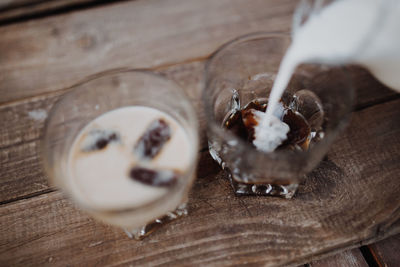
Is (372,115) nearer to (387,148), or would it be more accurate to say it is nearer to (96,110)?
(387,148)

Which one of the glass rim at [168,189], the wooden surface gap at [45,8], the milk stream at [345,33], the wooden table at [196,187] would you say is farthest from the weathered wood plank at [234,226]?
the wooden surface gap at [45,8]

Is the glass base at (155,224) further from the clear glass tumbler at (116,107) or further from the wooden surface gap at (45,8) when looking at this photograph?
the wooden surface gap at (45,8)

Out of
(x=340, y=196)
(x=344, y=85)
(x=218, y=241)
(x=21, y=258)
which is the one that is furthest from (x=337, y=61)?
(x=21, y=258)

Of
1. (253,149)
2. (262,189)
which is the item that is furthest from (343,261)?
(253,149)

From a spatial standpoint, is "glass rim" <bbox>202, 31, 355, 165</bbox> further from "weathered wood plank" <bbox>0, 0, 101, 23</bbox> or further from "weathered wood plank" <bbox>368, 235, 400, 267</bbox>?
"weathered wood plank" <bbox>0, 0, 101, 23</bbox>

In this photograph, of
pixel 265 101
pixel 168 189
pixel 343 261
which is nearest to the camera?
pixel 168 189

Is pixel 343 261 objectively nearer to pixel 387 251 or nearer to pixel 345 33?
pixel 387 251
